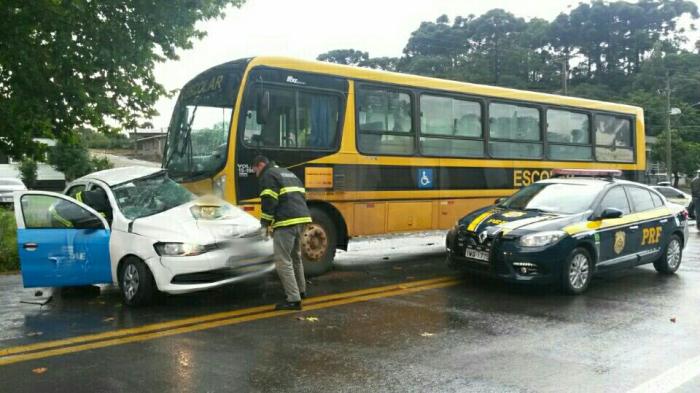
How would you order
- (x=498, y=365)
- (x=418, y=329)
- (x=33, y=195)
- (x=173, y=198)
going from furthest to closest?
(x=173, y=198)
(x=33, y=195)
(x=418, y=329)
(x=498, y=365)

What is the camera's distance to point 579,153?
45.5ft

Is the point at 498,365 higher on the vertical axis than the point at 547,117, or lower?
lower

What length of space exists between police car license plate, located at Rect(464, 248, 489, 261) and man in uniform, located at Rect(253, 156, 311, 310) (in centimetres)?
238

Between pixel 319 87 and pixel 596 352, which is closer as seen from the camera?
pixel 596 352

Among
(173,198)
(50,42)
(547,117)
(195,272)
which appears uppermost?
(50,42)

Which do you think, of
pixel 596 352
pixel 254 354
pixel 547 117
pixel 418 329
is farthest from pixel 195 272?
pixel 547 117

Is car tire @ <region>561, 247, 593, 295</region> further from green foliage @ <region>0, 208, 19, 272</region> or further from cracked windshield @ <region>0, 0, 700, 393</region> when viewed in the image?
green foliage @ <region>0, 208, 19, 272</region>

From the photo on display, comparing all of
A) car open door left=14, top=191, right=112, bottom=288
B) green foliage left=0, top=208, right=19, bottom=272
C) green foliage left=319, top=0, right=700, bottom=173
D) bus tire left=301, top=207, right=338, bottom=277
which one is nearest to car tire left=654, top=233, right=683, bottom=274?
bus tire left=301, top=207, right=338, bottom=277

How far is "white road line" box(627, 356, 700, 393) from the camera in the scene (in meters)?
4.40

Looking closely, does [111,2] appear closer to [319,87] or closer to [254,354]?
[319,87]

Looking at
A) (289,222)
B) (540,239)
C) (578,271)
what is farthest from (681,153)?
(289,222)

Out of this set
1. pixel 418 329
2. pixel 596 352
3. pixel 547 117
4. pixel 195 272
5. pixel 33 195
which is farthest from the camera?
pixel 547 117

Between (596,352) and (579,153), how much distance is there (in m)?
9.35

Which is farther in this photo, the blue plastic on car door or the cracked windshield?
the blue plastic on car door
